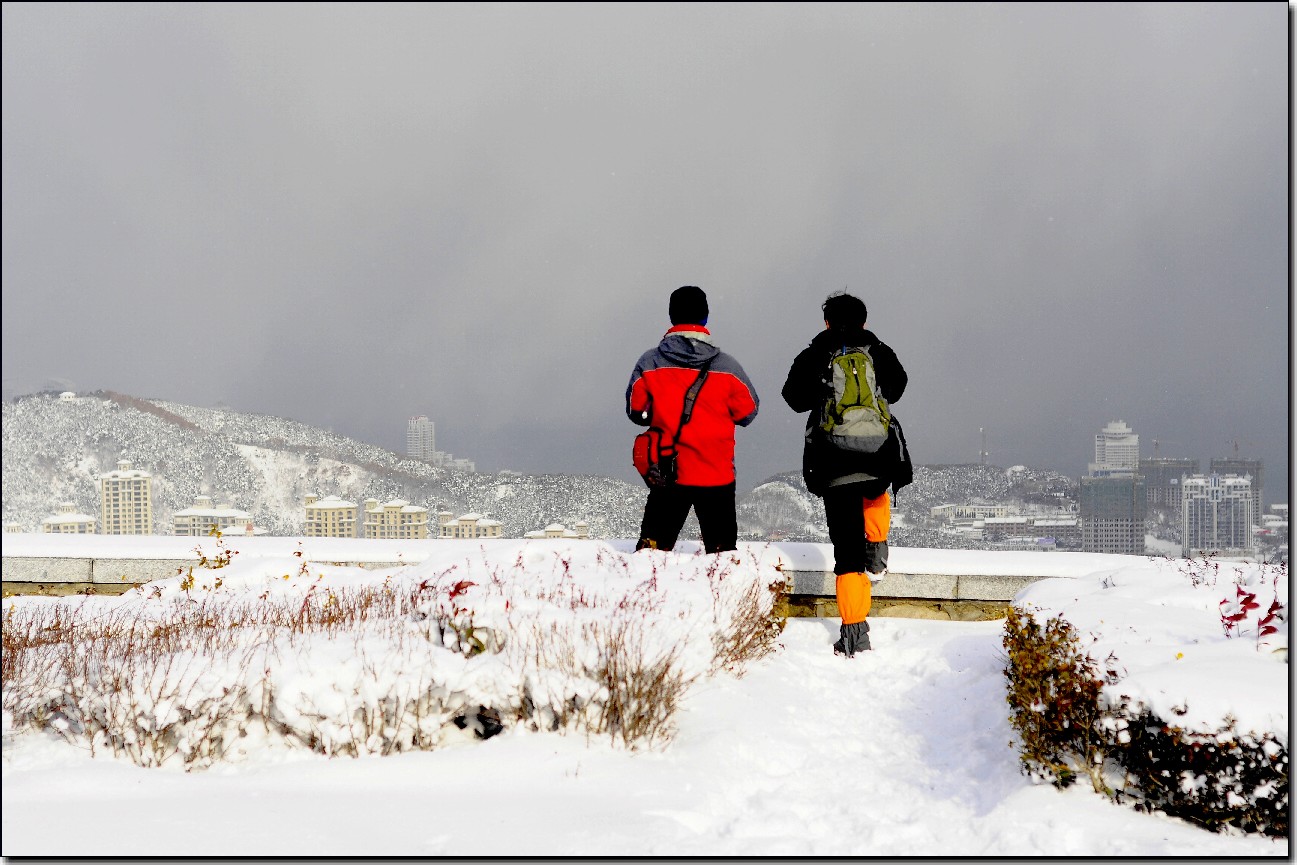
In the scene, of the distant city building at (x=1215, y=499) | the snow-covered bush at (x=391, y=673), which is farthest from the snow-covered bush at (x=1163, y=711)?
the distant city building at (x=1215, y=499)

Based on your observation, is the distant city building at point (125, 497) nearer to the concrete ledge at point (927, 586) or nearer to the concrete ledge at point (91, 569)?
the concrete ledge at point (91, 569)

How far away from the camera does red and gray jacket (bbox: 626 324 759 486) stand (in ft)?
21.8

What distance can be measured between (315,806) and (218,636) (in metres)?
1.92

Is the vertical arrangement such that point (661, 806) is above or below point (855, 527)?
below

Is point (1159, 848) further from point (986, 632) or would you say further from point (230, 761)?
point (230, 761)

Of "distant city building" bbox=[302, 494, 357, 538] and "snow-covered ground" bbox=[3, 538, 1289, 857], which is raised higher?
"snow-covered ground" bbox=[3, 538, 1289, 857]

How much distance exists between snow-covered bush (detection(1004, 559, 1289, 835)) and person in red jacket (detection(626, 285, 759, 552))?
228 centimetres

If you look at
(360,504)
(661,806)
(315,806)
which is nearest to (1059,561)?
(661,806)

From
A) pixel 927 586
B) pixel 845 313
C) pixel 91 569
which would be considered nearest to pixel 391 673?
pixel 845 313

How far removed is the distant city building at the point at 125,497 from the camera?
57.7 m

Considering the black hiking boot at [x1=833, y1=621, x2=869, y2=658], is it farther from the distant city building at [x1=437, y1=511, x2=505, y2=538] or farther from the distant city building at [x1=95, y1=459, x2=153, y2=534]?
the distant city building at [x1=95, y1=459, x2=153, y2=534]

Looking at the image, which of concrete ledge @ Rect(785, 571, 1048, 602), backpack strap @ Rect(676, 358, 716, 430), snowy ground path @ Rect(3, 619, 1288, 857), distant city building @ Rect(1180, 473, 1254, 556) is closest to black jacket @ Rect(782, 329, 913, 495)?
backpack strap @ Rect(676, 358, 716, 430)

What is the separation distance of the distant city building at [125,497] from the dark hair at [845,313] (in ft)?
190

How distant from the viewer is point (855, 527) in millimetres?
6402
